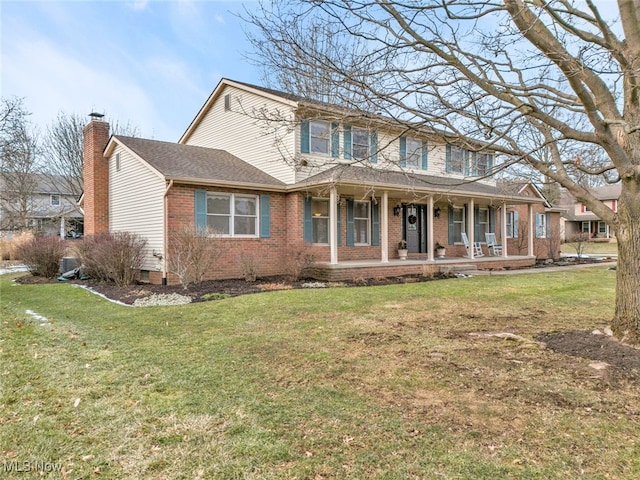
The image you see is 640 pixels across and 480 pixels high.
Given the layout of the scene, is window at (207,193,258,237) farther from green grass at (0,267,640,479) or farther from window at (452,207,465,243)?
window at (452,207,465,243)

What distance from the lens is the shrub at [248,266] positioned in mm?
12094

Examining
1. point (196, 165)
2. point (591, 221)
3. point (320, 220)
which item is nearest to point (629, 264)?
point (320, 220)

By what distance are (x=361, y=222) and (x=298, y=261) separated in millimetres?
4059

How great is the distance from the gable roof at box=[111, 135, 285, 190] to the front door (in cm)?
560

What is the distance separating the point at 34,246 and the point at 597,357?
614 inches

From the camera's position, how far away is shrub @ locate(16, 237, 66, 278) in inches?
546

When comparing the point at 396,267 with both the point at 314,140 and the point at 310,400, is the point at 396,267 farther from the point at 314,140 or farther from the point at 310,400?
the point at 310,400

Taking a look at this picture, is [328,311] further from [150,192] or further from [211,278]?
[150,192]

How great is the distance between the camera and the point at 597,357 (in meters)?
4.70

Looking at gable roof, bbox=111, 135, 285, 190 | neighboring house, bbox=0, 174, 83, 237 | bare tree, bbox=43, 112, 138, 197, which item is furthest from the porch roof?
bare tree, bbox=43, 112, 138, 197

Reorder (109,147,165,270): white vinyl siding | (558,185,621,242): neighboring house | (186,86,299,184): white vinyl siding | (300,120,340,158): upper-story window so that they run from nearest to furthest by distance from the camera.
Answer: (109,147,165,270): white vinyl siding
(300,120,340,158): upper-story window
(186,86,299,184): white vinyl siding
(558,185,621,242): neighboring house

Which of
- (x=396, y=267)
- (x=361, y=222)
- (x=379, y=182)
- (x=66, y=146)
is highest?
(x=66, y=146)

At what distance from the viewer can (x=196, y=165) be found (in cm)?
1312

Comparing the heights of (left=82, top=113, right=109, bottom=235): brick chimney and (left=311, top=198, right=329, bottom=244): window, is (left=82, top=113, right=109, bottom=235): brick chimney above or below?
above
